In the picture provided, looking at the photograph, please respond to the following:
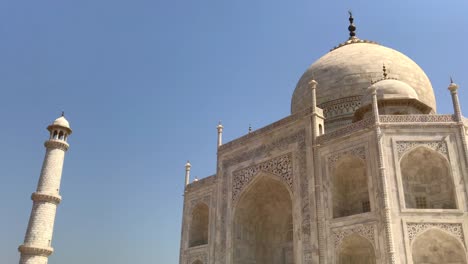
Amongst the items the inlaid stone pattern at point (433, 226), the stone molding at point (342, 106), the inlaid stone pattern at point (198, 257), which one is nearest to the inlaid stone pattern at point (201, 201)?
the inlaid stone pattern at point (198, 257)

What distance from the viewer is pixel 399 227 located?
1279 centimetres

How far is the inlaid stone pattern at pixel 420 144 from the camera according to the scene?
13742 mm

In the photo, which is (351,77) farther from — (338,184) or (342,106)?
(338,184)

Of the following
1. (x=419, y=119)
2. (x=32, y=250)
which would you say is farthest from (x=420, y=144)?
(x=32, y=250)

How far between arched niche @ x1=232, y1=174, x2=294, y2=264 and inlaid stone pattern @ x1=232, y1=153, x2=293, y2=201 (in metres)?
0.27

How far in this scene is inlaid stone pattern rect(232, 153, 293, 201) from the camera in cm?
1647

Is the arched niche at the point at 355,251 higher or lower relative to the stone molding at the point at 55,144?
lower

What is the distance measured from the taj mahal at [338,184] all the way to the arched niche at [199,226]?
0.15 ft

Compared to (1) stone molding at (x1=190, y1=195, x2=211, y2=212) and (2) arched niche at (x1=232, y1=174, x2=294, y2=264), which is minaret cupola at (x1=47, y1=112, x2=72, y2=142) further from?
(2) arched niche at (x1=232, y1=174, x2=294, y2=264)

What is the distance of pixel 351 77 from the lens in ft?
69.9

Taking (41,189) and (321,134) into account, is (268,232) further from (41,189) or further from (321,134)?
(41,189)

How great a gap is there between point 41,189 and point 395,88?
14231 mm

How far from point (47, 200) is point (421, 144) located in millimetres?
13723

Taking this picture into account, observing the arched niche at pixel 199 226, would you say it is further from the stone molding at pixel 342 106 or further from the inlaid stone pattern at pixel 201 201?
the stone molding at pixel 342 106
